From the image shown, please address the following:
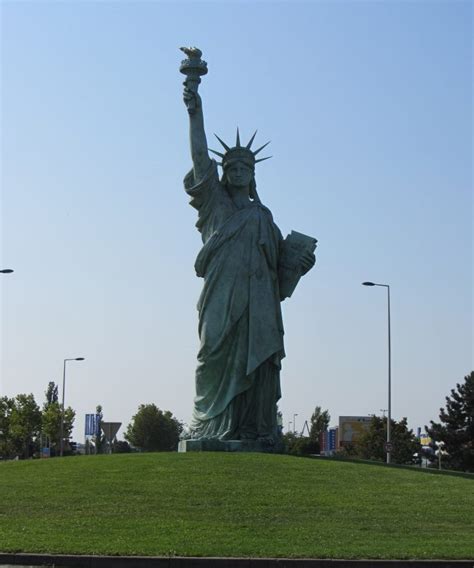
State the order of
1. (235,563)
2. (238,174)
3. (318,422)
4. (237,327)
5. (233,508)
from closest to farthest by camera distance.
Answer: (235,563) < (233,508) < (237,327) < (238,174) < (318,422)

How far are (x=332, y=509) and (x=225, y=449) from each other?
29.8 feet

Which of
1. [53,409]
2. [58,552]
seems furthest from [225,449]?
[53,409]

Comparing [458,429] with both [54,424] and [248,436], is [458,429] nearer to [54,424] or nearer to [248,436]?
[54,424]

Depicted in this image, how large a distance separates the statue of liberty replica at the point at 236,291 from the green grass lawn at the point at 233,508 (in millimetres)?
3702

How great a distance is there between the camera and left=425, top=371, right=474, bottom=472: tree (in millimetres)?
63969

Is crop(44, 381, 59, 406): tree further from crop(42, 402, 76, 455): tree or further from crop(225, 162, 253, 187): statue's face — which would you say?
crop(225, 162, 253, 187): statue's face

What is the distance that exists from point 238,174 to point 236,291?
3.54 metres

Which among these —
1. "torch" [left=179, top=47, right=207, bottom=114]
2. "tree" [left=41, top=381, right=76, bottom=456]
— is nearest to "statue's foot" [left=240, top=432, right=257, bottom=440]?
"torch" [left=179, top=47, right=207, bottom=114]

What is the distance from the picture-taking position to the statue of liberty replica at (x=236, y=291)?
2938cm

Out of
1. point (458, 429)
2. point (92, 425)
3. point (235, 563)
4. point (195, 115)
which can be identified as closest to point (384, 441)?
point (458, 429)

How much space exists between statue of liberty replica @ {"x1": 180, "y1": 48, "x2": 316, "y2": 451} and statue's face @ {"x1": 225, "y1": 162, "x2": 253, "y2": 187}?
29 mm

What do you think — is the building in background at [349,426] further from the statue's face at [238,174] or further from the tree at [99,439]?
the statue's face at [238,174]

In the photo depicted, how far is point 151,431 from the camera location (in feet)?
288

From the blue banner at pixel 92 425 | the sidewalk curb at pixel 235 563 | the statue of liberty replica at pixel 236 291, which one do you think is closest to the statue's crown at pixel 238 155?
Result: the statue of liberty replica at pixel 236 291
